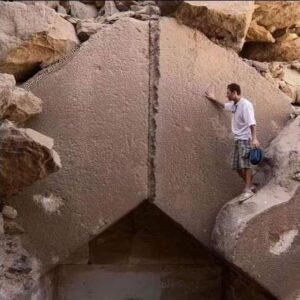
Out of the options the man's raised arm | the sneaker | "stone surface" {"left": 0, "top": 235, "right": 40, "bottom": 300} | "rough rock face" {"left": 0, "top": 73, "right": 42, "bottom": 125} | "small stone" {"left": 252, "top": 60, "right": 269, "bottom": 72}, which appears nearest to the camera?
"rough rock face" {"left": 0, "top": 73, "right": 42, "bottom": 125}

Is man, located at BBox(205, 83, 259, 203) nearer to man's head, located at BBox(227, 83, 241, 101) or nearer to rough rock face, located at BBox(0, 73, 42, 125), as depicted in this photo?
man's head, located at BBox(227, 83, 241, 101)

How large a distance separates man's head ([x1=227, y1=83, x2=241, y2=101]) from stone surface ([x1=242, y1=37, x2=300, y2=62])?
103 centimetres

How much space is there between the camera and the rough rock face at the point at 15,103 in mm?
3859

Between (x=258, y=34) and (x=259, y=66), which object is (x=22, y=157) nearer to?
(x=259, y=66)

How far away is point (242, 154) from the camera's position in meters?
4.18

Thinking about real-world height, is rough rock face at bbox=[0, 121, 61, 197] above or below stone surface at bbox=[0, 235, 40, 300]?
above

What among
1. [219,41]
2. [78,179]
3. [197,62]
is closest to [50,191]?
[78,179]

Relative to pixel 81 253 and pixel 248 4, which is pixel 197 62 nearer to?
pixel 248 4

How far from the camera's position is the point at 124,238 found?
5.06 meters

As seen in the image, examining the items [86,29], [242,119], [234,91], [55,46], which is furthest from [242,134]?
[55,46]

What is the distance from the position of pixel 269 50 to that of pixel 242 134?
4.32 ft

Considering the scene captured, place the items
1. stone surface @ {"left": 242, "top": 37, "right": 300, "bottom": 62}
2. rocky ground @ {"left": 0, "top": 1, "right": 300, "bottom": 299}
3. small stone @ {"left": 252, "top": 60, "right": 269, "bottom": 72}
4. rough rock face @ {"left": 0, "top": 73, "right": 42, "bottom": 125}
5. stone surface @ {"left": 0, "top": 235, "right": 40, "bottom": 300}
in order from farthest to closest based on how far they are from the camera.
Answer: stone surface @ {"left": 242, "top": 37, "right": 300, "bottom": 62} → small stone @ {"left": 252, "top": 60, "right": 269, "bottom": 72} → stone surface @ {"left": 0, "top": 235, "right": 40, "bottom": 300} → rough rock face @ {"left": 0, "top": 73, "right": 42, "bottom": 125} → rocky ground @ {"left": 0, "top": 1, "right": 300, "bottom": 299}

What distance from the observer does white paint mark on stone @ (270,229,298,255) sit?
3.99 m

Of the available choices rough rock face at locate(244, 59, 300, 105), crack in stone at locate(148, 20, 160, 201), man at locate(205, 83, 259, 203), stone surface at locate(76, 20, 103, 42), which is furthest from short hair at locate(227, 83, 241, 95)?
stone surface at locate(76, 20, 103, 42)
